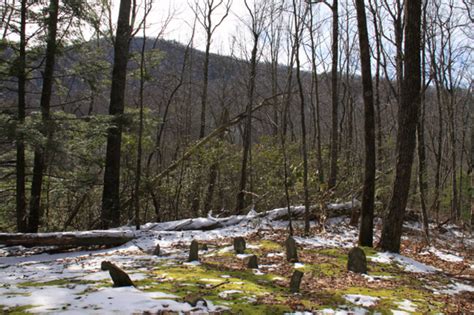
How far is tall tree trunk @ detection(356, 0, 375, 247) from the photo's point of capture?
825 cm

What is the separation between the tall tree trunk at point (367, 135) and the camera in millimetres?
8250

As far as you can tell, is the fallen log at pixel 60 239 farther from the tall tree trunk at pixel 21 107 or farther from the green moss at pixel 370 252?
the green moss at pixel 370 252

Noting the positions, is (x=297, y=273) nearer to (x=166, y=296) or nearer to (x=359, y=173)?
(x=166, y=296)

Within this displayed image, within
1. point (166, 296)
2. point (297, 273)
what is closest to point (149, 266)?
point (166, 296)

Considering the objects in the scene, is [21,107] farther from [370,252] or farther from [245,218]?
[370,252]

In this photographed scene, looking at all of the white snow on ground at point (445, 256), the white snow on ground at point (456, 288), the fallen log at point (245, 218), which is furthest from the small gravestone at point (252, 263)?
the white snow on ground at point (445, 256)

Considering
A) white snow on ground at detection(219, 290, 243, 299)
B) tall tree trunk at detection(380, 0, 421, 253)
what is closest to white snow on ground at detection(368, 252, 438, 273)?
tall tree trunk at detection(380, 0, 421, 253)

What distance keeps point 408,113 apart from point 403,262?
125 inches

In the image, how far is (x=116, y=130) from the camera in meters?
10.4

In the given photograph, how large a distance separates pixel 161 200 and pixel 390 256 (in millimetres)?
10438

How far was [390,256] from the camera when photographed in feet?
24.6

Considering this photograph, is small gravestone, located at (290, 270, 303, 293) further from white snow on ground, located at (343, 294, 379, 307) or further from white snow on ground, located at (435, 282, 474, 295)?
white snow on ground, located at (435, 282, 474, 295)

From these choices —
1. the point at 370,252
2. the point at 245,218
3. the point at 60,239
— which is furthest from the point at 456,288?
the point at 60,239

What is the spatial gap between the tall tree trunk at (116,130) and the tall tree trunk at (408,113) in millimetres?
7449
